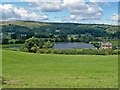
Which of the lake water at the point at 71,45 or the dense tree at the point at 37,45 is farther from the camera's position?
the lake water at the point at 71,45

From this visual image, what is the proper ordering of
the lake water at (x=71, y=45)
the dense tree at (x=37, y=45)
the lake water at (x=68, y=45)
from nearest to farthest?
the dense tree at (x=37, y=45), the lake water at (x=68, y=45), the lake water at (x=71, y=45)

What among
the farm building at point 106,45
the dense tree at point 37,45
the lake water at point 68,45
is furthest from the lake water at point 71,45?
the farm building at point 106,45

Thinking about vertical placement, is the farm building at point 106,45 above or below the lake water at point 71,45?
below

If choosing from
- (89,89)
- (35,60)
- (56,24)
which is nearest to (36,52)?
(35,60)

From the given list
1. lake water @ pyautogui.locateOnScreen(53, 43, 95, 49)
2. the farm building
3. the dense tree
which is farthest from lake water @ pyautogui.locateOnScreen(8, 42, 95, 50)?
the farm building

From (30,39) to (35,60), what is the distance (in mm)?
2155

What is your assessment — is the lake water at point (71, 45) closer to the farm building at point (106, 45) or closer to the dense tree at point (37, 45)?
the dense tree at point (37, 45)

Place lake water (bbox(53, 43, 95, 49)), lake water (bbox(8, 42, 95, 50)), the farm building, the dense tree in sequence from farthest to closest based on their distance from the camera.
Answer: the farm building, lake water (bbox(53, 43, 95, 49)), lake water (bbox(8, 42, 95, 50)), the dense tree

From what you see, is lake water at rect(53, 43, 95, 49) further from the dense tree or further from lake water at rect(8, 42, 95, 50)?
the dense tree

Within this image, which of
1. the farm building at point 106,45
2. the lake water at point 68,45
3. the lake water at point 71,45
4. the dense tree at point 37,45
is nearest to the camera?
the dense tree at point 37,45

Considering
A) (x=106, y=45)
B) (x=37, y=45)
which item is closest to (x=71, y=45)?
(x=37, y=45)

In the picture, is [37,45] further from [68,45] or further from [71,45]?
[71,45]

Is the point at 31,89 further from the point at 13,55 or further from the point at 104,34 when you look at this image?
the point at 104,34

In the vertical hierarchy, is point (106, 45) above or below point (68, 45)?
below
